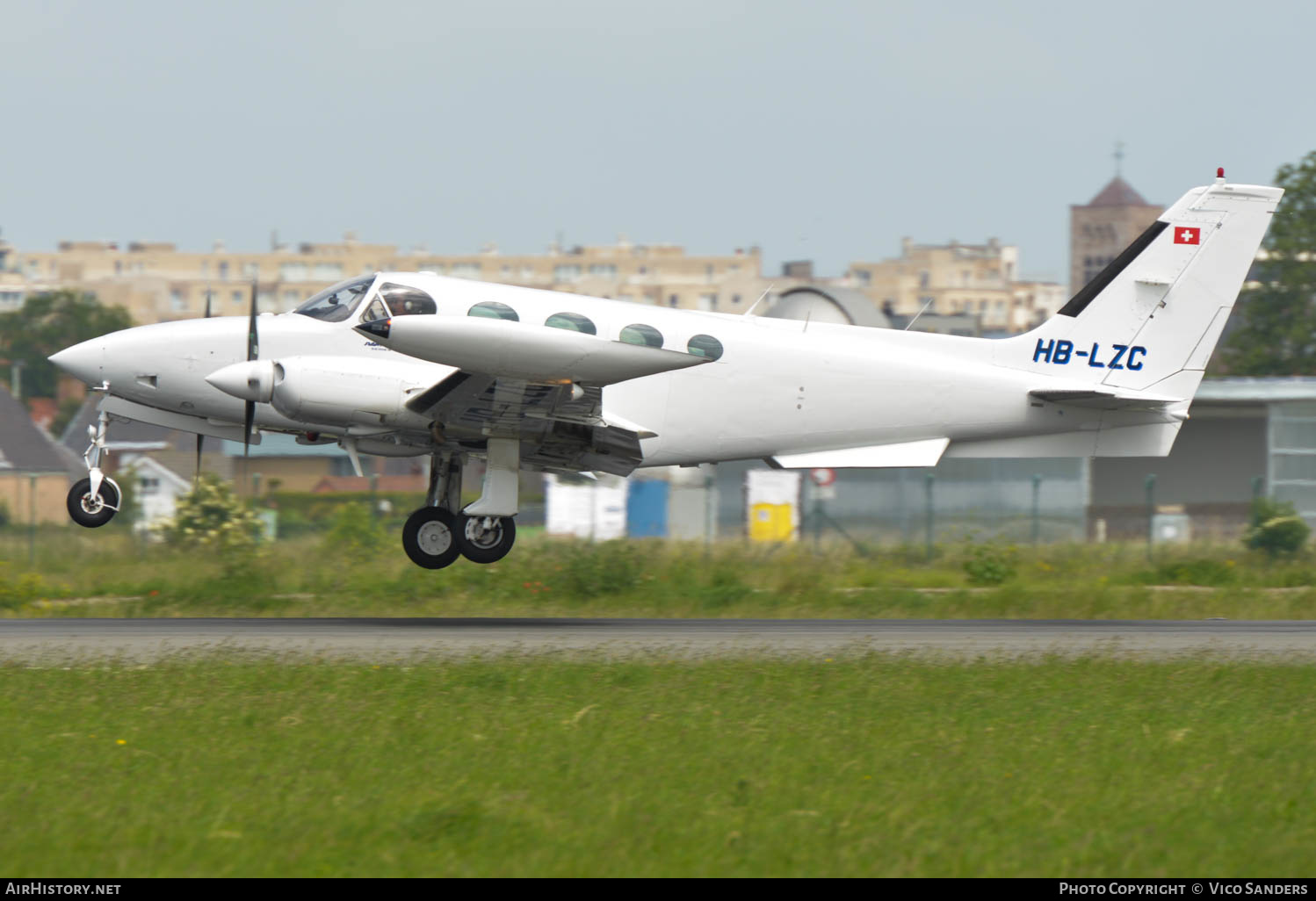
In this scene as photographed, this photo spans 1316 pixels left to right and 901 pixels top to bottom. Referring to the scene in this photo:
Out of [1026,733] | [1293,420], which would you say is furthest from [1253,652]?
[1293,420]

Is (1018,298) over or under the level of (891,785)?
over

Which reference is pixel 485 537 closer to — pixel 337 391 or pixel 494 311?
pixel 337 391

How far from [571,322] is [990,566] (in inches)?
443

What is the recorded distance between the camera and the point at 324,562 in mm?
24375

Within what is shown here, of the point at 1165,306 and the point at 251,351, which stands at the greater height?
the point at 1165,306

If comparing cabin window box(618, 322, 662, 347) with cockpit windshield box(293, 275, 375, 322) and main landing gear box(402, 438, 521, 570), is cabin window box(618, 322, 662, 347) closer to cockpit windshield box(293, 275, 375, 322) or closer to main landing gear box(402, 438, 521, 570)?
main landing gear box(402, 438, 521, 570)

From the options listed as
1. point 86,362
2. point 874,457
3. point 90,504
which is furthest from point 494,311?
point 90,504

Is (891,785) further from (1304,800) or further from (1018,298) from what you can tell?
(1018,298)

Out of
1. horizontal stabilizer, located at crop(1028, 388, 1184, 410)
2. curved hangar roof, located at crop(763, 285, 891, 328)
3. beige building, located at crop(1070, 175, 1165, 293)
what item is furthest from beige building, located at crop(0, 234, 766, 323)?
horizontal stabilizer, located at crop(1028, 388, 1184, 410)

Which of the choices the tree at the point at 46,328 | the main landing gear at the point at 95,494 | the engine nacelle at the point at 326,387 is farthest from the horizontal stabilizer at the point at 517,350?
the tree at the point at 46,328

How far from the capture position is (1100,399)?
1841 centimetres

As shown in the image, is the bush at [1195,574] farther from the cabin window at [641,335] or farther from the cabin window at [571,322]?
the cabin window at [571,322]
